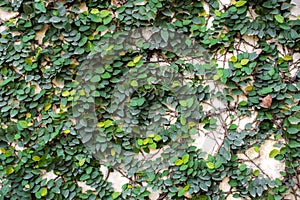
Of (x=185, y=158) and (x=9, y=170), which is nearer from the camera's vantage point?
(x=185, y=158)

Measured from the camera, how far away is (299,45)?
2.25 meters

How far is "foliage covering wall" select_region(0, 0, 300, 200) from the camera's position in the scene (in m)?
2.26

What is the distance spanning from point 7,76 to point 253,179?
1741 millimetres

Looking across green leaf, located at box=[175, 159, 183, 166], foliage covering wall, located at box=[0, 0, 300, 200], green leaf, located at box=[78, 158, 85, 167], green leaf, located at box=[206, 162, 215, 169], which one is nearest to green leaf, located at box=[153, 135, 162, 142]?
foliage covering wall, located at box=[0, 0, 300, 200]

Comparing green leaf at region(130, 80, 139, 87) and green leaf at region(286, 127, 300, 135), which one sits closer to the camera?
green leaf at region(286, 127, 300, 135)

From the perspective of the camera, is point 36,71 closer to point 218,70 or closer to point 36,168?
point 36,168

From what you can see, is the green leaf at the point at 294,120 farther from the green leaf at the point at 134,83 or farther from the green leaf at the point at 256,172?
the green leaf at the point at 134,83

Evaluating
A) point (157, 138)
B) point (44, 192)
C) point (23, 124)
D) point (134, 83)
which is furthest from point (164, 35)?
point (44, 192)

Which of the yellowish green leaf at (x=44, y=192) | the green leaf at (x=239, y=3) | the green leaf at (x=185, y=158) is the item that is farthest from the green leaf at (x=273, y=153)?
the yellowish green leaf at (x=44, y=192)

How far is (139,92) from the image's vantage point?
94.7 inches

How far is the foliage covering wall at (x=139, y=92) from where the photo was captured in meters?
2.26

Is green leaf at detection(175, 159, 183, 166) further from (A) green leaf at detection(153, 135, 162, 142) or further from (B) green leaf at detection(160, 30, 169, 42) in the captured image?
(B) green leaf at detection(160, 30, 169, 42)

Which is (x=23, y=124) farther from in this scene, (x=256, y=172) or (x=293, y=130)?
(x=293, y=130)

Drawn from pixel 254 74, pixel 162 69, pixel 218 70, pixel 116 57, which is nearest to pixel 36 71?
pixel 116 57
